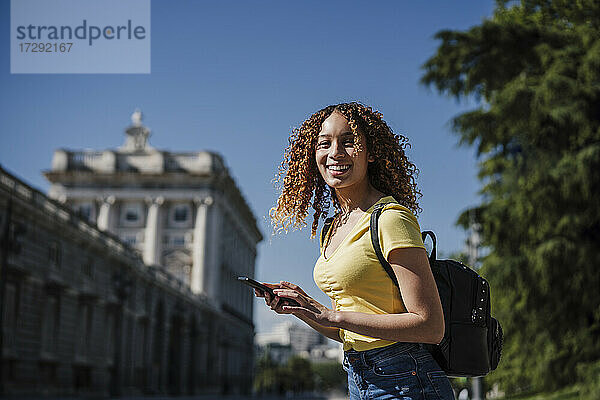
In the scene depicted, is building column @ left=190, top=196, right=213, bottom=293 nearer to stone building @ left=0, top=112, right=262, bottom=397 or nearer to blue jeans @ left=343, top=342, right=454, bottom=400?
stone building @ left=0, top=112, right=262, bottom=397

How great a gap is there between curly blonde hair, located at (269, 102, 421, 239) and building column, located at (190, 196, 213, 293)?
68.3 metres

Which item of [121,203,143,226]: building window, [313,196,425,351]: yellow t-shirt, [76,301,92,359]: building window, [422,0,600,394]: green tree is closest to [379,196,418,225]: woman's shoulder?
[313,196,425,351]: yellow t-shirt

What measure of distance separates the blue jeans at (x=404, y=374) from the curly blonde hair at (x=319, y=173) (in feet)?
1.73

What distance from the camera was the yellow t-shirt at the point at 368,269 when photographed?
6.70ft

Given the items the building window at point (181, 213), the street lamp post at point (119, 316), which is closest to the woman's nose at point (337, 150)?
the street lamp post at point (119, 316)

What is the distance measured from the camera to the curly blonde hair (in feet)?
7.71

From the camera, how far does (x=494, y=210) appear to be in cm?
1759

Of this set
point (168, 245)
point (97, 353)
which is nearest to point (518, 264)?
point (97, 353)

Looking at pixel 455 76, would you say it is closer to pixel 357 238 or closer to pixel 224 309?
pixel 357 238

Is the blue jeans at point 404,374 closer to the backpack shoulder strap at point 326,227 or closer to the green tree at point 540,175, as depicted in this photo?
the backpack shoulder strap at point 326,227

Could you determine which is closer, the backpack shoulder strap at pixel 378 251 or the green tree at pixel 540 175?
the backpack shoulder strap at pixel 378 251

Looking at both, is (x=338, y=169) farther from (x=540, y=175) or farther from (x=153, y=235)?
(x=153, y=235)

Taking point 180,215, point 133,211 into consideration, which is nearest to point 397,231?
point 180,215

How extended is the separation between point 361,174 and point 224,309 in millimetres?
74531
